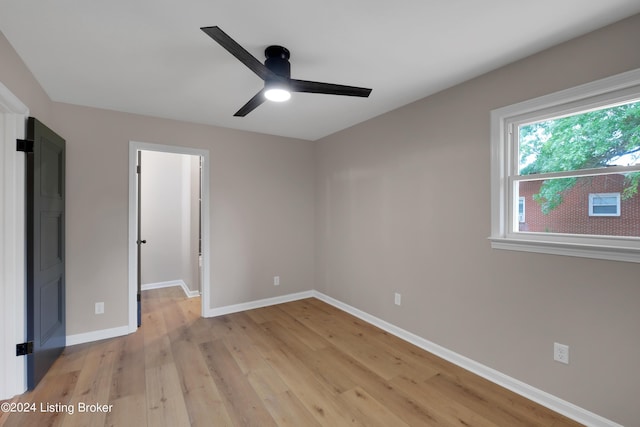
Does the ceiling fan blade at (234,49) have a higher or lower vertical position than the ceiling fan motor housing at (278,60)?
lower

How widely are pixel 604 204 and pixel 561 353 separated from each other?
1014mm

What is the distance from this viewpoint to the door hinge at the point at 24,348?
2.05 meters

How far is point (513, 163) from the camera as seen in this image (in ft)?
7.22

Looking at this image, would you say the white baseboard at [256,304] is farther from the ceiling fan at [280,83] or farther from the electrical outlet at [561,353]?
the electrical outlet at [561,353]

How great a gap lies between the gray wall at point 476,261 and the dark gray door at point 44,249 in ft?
9.82

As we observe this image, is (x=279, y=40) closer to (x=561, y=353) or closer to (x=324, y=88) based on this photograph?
(x=324, y=88)

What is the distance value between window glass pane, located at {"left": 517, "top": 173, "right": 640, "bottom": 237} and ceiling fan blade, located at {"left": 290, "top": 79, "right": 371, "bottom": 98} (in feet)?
4.77

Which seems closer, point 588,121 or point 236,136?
point 588,121

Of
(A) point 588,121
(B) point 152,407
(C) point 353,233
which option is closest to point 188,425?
(B) point 152,407

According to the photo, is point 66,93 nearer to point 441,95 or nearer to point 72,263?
→ point 72,263

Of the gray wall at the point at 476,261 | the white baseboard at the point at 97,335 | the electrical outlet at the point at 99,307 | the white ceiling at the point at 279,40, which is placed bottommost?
the white baseboard at the point at 97,335

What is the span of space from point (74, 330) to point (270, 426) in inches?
96.0

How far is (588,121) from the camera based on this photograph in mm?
1875

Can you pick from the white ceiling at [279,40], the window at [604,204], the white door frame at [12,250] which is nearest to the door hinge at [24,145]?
the white door frame at [12,250]
